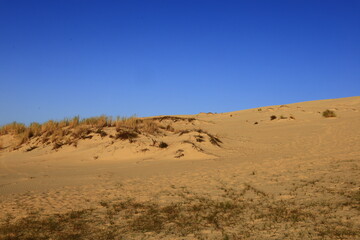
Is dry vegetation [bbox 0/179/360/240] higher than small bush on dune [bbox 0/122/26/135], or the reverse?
small bush on dune [bbox 0/122/26/135]

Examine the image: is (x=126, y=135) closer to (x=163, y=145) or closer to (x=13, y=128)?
(x=163, y=145)

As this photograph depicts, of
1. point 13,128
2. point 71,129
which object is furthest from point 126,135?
point 13,128

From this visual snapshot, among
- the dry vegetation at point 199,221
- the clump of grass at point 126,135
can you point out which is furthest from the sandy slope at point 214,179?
the clump of grass at point 126,135

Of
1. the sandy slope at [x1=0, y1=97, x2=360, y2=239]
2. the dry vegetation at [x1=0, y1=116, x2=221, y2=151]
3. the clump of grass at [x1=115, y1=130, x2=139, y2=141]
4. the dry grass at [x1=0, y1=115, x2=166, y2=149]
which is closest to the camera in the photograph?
the sandy slope at [x1=0, y1=97, x2=360, y2=239]

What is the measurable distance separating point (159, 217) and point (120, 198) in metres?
1.80

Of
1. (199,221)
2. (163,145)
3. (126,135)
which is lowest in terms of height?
(199,221)

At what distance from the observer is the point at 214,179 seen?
→ 8.95 m

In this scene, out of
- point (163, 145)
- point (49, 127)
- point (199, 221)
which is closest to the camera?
point (199, 221)

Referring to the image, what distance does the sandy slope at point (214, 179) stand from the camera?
5.18 meters

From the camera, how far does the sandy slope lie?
5184 mm

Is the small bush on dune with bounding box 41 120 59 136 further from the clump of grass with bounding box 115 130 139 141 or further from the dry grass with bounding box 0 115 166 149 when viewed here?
the clump of grass with bounding box 115 130 139 141

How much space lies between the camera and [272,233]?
480 centimetres

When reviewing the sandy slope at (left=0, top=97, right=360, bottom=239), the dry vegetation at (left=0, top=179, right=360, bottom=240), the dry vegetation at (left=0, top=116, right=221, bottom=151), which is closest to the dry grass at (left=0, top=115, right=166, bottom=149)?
the dry vegetation at (left=0, top=116, right=221, bottom=151)

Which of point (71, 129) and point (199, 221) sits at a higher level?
point (71, 129)
